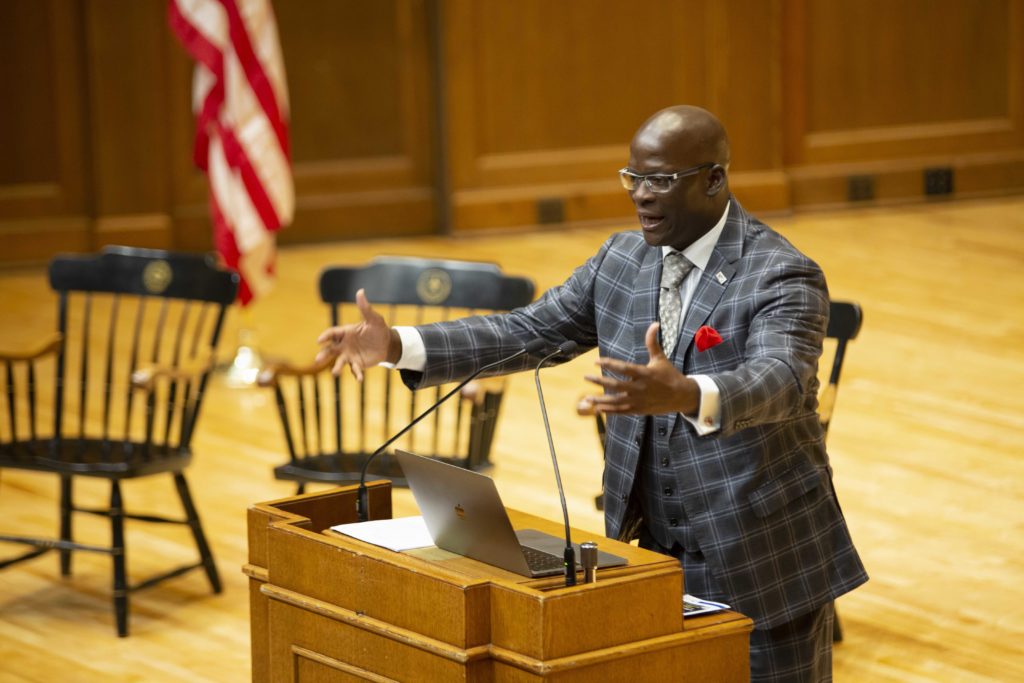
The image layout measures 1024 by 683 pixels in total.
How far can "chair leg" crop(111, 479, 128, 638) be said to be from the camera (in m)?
4.22

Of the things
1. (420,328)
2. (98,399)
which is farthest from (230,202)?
(420,328)

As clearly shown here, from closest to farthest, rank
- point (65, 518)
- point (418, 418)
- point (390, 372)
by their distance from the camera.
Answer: point (418, 418) < point (390, 372) < point (65, 518)

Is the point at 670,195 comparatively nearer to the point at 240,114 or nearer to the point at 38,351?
the point at 38,351

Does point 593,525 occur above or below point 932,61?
below

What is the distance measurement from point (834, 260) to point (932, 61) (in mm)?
2080

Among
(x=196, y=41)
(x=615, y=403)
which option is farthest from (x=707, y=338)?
(x=196, y=41)

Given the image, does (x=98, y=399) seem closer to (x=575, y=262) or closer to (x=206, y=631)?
(x=206, y=631)

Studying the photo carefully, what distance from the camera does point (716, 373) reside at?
2.50 meters

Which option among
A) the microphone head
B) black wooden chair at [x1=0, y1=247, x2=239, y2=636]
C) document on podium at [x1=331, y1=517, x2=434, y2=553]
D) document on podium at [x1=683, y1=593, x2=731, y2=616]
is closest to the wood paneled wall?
black wooden chair at [x1=0, y1=247, x2=239, y2=636]

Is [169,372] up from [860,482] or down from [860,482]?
up

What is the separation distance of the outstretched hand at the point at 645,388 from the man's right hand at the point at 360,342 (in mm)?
550

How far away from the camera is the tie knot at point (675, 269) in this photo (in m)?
2.65

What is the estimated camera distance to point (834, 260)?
8320mm

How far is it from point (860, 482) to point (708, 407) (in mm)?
3145
